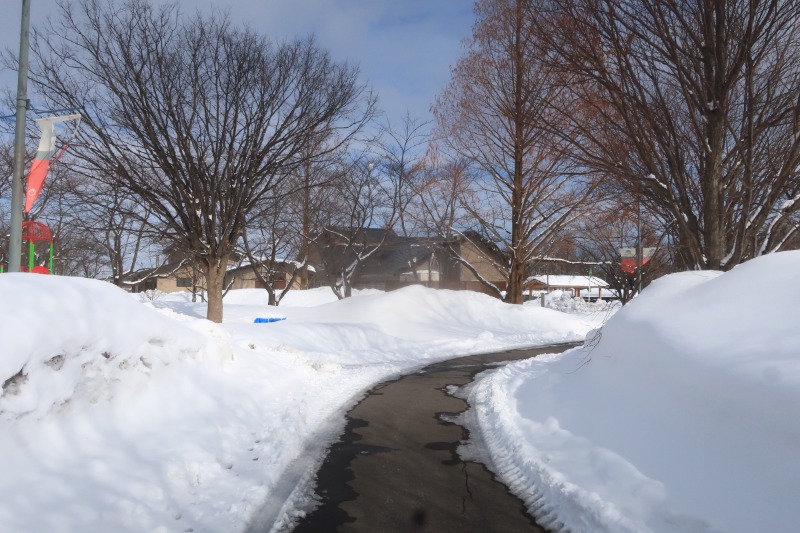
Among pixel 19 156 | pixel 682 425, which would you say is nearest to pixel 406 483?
pixel 682 425

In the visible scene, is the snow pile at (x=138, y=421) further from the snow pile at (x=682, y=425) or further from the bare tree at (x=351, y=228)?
the bare tree at (x=351, y=228)

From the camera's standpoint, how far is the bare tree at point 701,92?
8289 mm

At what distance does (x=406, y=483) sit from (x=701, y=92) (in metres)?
6.93

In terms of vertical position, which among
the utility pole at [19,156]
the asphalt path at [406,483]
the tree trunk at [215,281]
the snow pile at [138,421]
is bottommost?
the asphalt path at [406,483]

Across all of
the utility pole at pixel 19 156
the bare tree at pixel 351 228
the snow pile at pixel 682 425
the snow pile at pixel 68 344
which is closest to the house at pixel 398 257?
the bare tree at pixel 351 228

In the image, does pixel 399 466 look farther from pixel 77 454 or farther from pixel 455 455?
pixel 77 454

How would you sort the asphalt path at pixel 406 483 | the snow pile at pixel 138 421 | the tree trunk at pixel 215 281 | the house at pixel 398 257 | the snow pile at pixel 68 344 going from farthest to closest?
the house at pixel 398 257
the tree trunk at pixel 215 281
the snow pile at pixel 68 344
the asphalt path at pixel 406 483
the snow pile at pixel 138 421

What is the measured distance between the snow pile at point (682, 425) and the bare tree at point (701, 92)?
1.74 meters

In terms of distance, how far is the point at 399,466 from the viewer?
620 centimetres

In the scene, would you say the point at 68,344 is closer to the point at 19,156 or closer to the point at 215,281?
the point at 19,156

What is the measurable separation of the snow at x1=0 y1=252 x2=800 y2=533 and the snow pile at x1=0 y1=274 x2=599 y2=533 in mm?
20

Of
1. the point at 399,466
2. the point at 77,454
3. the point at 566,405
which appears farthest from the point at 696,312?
the point at 77,454

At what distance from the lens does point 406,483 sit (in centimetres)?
562

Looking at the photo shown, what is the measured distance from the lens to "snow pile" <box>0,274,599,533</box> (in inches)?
178
